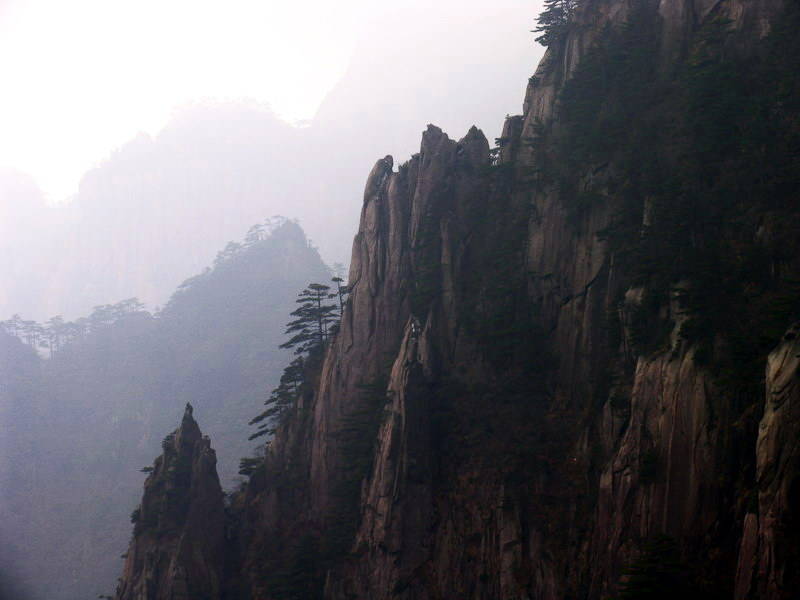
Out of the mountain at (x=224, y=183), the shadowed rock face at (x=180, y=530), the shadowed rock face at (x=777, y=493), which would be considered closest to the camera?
the shadowed rock face at (x=777, y=493)

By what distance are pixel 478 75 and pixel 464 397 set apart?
99851 millimetres

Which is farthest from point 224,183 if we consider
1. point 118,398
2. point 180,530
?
point 180,530

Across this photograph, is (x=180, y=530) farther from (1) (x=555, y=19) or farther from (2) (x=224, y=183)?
Result: (2) (x=224, y=183)

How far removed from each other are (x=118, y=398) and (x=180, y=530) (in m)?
50.3

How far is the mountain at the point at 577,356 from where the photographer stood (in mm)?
24906

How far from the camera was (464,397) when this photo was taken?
125ft

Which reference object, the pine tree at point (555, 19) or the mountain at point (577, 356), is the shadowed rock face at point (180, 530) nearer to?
the mountain at point (577, 356)

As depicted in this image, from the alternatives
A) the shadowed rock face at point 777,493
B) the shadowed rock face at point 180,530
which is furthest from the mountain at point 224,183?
the shadowed rock face at point 777,493

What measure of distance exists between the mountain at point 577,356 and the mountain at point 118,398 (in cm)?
3352

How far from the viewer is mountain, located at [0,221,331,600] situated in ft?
243

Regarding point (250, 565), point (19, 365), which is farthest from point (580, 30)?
point (19, 365)

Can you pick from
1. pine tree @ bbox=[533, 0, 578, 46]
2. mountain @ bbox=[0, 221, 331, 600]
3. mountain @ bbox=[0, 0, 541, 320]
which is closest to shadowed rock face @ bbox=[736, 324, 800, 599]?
pine tree @ bbox=[533, 0, 578, 46]

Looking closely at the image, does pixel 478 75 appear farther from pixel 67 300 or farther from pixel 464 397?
pixel 464 397

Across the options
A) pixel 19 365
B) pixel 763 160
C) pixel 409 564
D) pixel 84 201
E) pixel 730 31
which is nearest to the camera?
pixel 763 160
